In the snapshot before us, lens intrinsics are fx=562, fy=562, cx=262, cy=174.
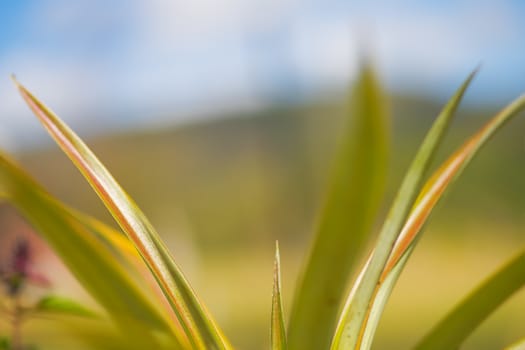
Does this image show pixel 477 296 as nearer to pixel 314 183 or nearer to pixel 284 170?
pixel 314 183

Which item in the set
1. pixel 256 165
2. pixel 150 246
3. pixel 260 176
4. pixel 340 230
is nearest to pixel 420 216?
pixel 340 230

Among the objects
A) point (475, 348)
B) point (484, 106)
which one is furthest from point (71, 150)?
point (484, 106)

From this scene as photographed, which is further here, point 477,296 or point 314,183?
point 314,183

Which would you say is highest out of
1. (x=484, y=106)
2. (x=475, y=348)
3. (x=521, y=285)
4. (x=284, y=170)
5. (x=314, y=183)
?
(x=484, y=106)

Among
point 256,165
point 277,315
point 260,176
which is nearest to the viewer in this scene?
point 277,315

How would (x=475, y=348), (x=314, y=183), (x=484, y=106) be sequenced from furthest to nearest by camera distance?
(x=484, y=106) < (x=314, y=183) < (x=475, y=348)

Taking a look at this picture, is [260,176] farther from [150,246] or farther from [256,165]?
[150,246]

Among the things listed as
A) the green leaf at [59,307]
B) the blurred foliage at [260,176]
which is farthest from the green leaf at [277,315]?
the blurred foliage at [260,176]
